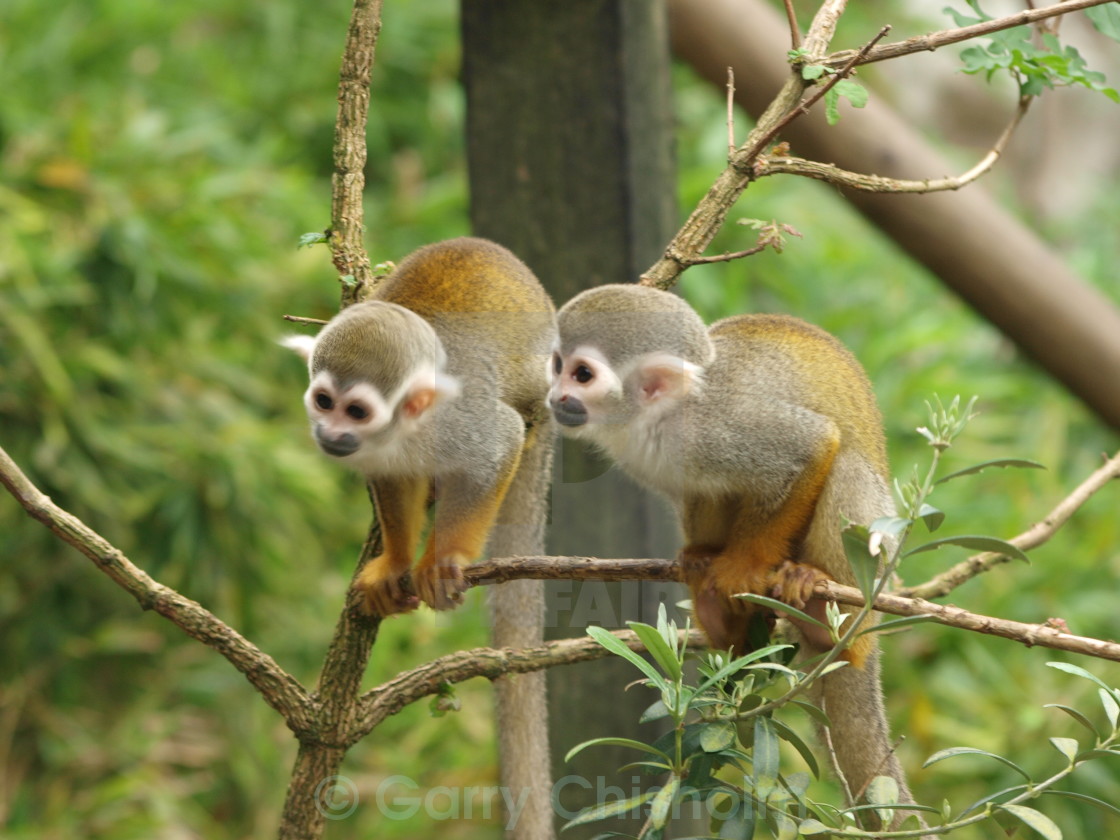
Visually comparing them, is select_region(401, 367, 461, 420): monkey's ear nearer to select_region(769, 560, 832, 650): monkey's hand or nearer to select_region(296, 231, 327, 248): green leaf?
select_region(296, 231, 327, 248): green leaf

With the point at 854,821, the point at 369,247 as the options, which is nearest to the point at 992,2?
the point at 369,247

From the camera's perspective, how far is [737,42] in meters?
2.77

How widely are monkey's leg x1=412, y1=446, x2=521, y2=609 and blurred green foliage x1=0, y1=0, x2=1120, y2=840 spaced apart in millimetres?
1919

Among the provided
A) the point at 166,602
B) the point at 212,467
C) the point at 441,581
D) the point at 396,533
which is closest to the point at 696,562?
the point at 441,581

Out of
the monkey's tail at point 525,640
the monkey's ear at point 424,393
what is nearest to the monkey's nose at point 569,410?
the monkey's ear at point 424,393

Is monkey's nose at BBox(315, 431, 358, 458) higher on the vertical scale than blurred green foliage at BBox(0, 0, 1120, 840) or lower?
lower

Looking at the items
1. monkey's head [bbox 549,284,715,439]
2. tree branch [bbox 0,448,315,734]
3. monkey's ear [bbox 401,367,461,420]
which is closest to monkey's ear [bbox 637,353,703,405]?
monkey's head [bbox 549,284,715,439]

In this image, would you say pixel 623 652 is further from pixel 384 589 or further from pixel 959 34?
pixel 959 34

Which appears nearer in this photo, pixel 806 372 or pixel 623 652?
pixel 623 652

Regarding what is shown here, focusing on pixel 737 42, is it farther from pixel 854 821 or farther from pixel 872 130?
pixel 854 821

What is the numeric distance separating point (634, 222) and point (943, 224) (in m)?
0.87

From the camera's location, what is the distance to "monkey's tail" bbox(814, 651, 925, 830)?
186 centimetres

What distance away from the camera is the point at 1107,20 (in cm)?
169

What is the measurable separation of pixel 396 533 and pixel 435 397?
28cm
